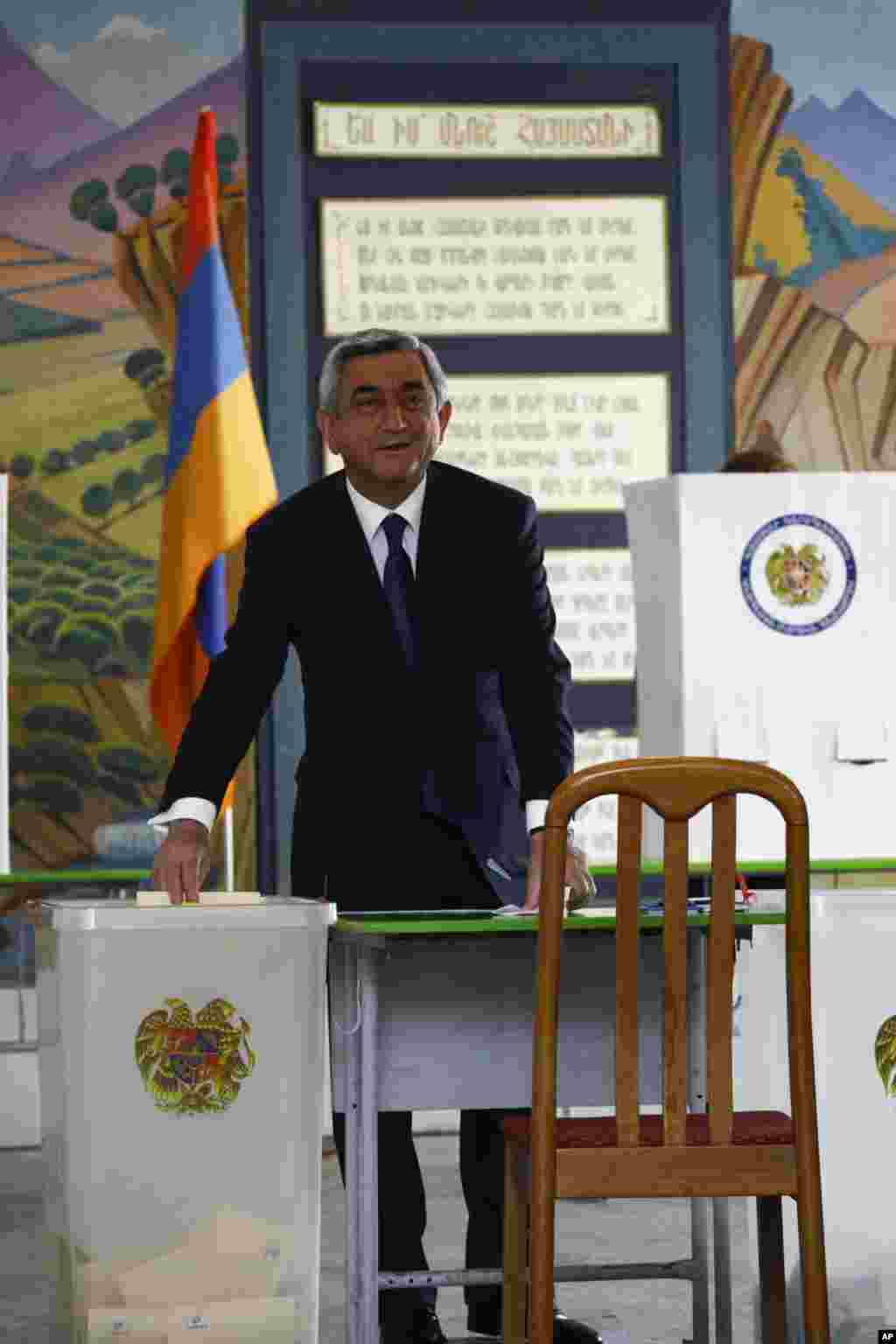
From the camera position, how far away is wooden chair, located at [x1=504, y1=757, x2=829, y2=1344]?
2.21m

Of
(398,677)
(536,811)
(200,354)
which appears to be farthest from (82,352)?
(536,811)

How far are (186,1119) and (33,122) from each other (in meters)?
4.05

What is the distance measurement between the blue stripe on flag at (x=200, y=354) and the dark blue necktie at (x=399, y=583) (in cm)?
213

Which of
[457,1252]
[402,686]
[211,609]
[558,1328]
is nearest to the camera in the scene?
[558,1328]

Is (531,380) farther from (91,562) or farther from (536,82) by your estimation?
(91,562)

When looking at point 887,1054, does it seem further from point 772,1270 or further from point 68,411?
point 68,411

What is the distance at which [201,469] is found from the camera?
16.4 ft

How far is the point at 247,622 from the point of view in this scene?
118 inches

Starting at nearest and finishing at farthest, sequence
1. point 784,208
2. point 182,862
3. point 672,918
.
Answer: point 672,918
point 182,862
point 784,208

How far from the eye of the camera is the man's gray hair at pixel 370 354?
2883 mm

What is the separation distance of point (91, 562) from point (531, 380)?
4.36 feet

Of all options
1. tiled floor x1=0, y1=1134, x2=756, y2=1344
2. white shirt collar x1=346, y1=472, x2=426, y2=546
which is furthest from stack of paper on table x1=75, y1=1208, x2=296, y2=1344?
white shirt collar x1=346, y1=472, x2=426, y2=546

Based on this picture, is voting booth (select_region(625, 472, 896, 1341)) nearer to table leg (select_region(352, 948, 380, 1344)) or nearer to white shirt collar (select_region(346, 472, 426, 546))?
white shirt collar (select_region(346, 472, 426, 546))

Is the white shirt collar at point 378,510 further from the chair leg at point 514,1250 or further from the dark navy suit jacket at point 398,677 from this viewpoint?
the chair leg at point 514,1250
